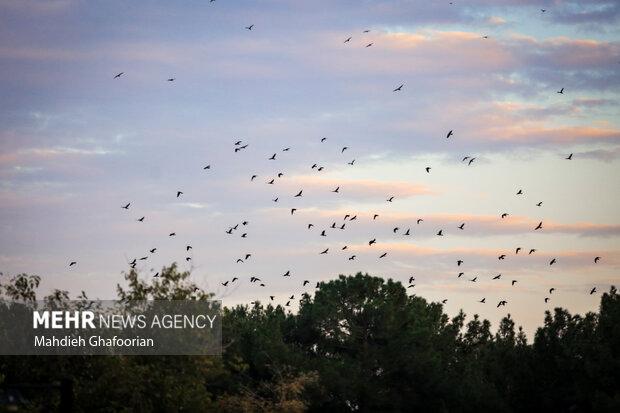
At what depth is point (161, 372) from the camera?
40.1 meters

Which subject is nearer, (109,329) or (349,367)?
(109,329)

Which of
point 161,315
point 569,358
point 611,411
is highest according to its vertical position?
point 161,315

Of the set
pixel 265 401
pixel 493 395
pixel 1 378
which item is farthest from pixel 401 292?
pixel 1 378

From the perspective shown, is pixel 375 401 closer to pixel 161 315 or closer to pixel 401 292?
pixel 401 292

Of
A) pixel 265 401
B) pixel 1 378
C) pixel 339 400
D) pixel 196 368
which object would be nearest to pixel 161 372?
pixel 196 368

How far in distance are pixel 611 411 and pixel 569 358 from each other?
22.6 feet

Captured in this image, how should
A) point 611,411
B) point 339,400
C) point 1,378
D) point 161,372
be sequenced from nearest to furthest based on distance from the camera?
point 1,378
point 161,372
point 611,411
point 339,400

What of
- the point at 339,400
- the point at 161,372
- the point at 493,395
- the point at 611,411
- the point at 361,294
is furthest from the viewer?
the point at 361,294

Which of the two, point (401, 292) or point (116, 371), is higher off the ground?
point (401, 292)

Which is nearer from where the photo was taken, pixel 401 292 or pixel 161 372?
pixel 161 372

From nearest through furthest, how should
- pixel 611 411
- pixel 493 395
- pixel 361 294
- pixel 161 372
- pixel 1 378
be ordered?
pixel 1 378 → pixel 161 372 → pixel 611 411 → pixel 493 395 → pixel 361 294

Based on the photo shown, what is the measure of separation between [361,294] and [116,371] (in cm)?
2810

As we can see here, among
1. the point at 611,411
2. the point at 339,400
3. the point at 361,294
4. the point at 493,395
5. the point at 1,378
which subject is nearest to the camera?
the point at 1,378

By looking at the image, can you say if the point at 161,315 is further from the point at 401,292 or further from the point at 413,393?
the point at 401,292
